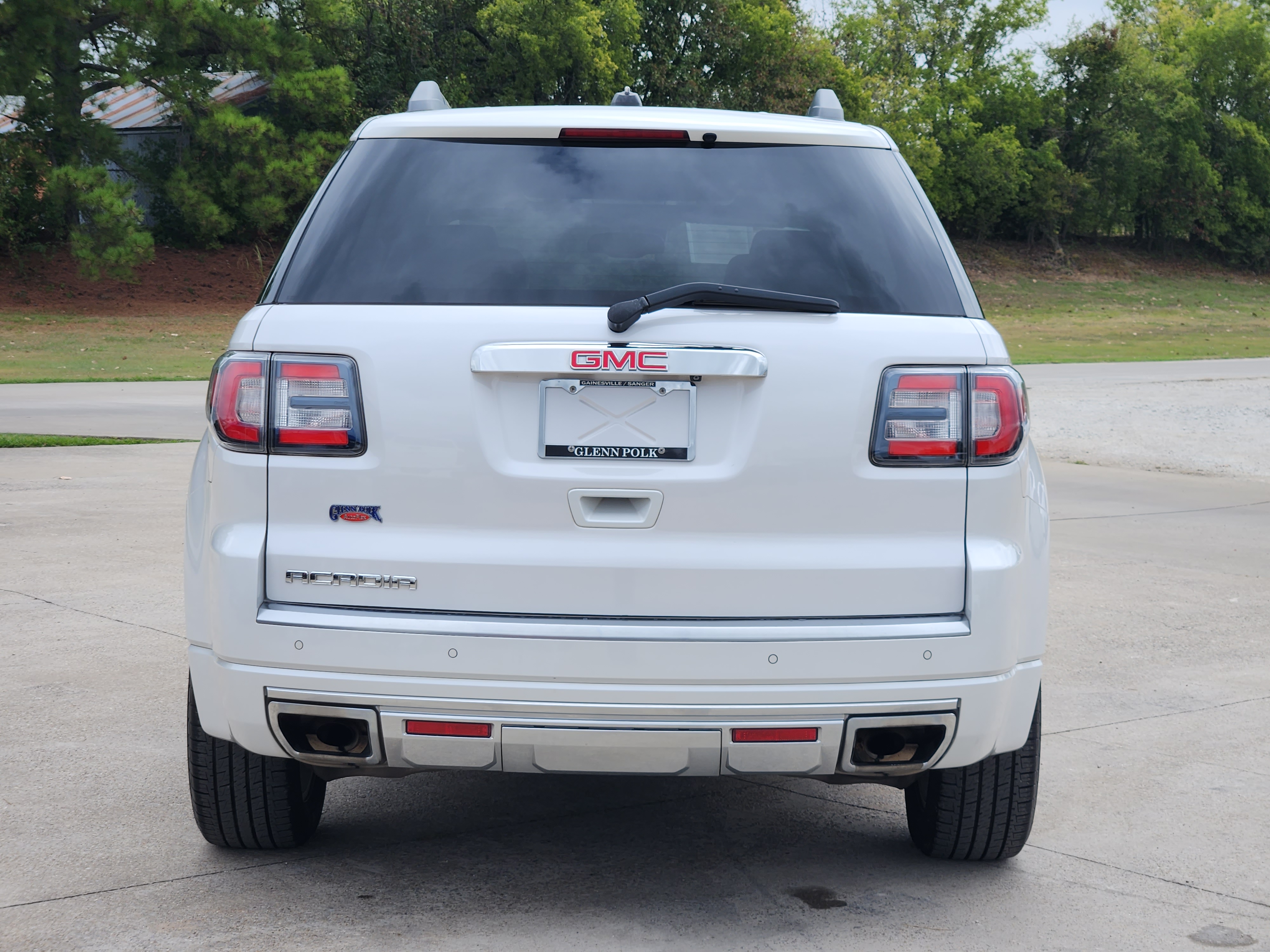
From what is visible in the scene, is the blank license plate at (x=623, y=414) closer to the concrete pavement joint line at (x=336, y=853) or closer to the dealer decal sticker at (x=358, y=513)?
the dealer decal sticker at (x=358, y=513)

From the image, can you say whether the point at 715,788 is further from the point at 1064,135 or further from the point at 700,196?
the point at 1064,135

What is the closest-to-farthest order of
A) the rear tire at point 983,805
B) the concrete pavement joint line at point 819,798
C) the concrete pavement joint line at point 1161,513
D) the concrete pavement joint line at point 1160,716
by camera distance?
the rear tire at point 983,805
the concrete pavement joint line at point 819,798
the concrete pavement joint line at point 1160,716
the concrete pavement joint line at point 1161,513

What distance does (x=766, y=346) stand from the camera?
9.66ft

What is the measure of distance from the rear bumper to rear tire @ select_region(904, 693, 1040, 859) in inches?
19.7

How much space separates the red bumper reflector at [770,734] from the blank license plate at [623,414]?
58 centimetres

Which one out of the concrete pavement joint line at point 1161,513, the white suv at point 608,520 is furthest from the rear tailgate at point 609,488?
the concrete pavement joint line at point 1161,513

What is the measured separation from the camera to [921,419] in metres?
2.97

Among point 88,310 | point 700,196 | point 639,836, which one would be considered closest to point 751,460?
point 700,196

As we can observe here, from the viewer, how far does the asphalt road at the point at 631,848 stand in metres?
3.22

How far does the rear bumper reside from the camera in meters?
2.87

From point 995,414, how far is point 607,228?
0.95 meters

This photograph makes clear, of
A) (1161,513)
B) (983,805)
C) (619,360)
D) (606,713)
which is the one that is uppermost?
(619,360)

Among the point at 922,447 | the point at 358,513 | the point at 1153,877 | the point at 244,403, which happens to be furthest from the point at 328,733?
the point at 1153,877

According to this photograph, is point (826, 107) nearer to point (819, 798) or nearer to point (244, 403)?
point (244, 403)
